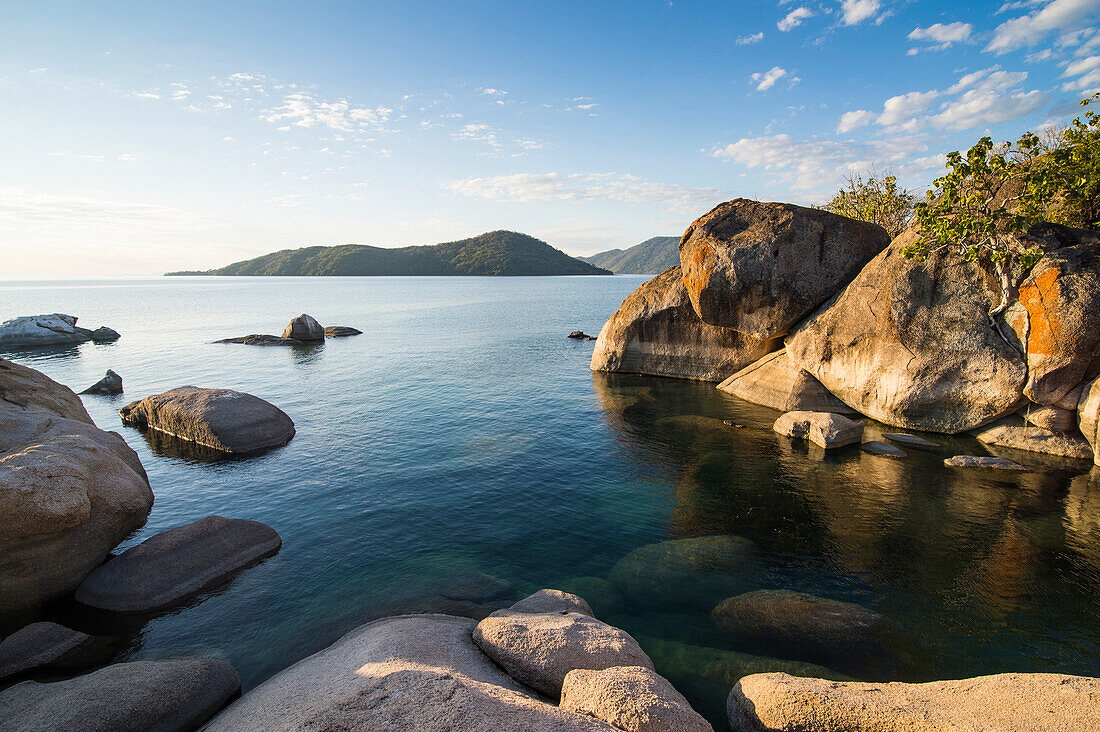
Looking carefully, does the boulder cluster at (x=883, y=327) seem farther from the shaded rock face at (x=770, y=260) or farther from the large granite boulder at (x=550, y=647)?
the large granite boulder at (x=550, y=647)

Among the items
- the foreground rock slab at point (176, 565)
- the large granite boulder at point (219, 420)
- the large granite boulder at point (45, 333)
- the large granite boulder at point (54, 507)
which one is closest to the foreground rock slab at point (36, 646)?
the foreground rock slab at point (176, 565)

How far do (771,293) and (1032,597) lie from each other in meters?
22.2

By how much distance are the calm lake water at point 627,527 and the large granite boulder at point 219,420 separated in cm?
134

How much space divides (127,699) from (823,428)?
28115 mm

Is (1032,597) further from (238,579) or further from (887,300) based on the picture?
(238,579)

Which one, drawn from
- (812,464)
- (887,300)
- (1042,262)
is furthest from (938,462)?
(1042,262)

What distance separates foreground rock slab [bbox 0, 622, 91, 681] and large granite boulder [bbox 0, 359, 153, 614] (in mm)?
1573

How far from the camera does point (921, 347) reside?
27.0m

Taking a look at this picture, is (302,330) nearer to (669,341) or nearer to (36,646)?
(669,341)

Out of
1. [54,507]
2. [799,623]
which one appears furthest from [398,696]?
[54,507]

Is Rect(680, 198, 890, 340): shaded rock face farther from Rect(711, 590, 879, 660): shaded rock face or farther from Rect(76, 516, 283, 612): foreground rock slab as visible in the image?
Rect(76, 516, 283, 612): foreground rock slab

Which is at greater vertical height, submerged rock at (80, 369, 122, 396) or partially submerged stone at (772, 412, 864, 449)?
partially submerged stone at (772, 412, 864, 449)

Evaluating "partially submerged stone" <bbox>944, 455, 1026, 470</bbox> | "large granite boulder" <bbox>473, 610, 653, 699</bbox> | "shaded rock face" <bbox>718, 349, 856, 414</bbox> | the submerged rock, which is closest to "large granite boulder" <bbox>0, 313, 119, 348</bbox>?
the submerged rock

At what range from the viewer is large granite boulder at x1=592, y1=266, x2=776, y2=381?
3875 centimetres
